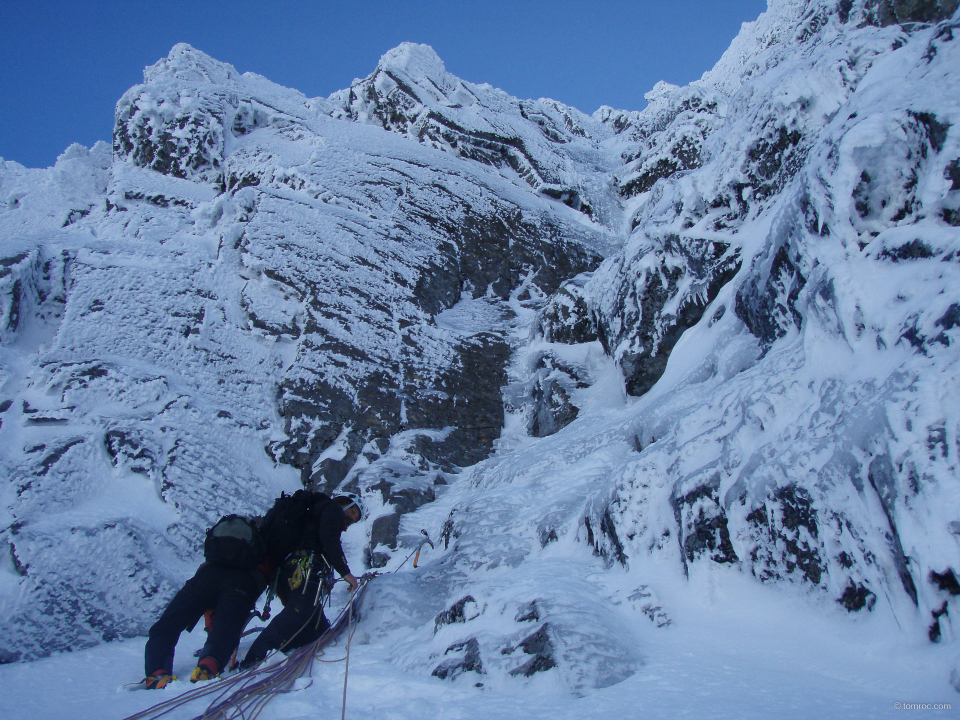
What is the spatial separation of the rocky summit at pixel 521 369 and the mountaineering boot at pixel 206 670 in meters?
1.34

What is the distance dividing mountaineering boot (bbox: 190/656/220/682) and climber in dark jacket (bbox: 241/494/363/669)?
0.27 meters

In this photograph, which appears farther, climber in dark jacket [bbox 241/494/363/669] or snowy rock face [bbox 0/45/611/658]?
snowy rock face [bbox 0/45/611/658]

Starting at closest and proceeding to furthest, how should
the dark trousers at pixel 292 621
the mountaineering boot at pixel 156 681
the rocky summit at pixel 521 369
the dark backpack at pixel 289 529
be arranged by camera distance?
1. the rocky summit at pixel 521 369
2. the mountaineering boot at pixel 156 681
3. the dark trousers at pixel 292 621
4. the dark backpack at pixel 289 529

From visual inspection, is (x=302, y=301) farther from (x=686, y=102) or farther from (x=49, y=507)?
(x=686, y=102)

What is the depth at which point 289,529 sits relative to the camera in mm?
4965

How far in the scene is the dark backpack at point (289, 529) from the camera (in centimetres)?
496

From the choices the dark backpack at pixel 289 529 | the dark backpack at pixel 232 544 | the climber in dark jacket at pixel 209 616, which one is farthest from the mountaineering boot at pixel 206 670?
the dark backpack at pixel 289 529

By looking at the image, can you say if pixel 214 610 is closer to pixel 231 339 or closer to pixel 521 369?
pixel 231 339

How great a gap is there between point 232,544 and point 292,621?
75 centimetres

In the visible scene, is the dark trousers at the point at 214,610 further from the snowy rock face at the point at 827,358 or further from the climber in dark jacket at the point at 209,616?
the snowy rock face at the point at 827,358

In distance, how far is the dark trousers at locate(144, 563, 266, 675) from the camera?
4.00 m

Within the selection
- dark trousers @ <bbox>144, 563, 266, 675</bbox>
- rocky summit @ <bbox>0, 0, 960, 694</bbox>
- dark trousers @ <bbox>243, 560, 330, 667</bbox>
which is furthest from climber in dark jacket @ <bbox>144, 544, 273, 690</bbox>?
rocky summit @ <bbox>0, 0, 960, 694</bbox>

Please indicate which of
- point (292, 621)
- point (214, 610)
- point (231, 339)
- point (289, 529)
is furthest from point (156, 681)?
point (231, 339)

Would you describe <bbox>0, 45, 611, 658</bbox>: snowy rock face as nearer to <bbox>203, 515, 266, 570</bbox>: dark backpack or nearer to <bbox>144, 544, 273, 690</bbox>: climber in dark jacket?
<bbox>144, 544, 273, 690</bbox>: climber in dark jacket
